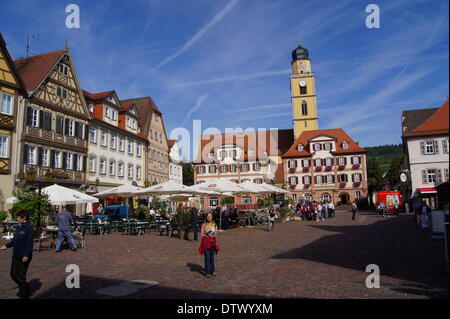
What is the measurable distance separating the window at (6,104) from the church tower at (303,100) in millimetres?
52464

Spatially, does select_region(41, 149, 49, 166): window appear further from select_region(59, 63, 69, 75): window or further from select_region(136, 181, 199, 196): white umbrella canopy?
select_region(136, 181, 199, 196): white umbrella canopy

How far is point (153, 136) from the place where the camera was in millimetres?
47062

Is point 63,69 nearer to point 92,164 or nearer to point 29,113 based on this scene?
point 29,113

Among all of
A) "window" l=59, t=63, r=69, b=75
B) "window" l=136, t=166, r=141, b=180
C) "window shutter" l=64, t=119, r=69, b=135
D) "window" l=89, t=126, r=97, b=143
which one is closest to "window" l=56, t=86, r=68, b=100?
"window" l=59, t=63, r=69, b=75

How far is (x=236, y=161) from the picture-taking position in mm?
66938

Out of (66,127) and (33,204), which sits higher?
(66,127)

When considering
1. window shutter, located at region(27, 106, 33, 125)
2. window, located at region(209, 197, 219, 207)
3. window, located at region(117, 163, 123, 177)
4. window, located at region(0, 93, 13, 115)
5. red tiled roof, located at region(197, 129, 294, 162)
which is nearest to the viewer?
window, located at region(0, 93, 13, 115)

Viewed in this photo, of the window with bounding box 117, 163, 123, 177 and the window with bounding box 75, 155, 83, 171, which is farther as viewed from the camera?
the window with bounding box 117, 163, 123, 177

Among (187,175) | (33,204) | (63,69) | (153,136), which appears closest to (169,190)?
(33,204)

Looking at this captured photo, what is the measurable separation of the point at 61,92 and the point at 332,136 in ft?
142

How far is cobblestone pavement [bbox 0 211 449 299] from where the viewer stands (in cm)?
697

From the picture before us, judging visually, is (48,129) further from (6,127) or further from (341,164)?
(341,164)

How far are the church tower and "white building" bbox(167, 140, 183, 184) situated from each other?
75.4 ft
